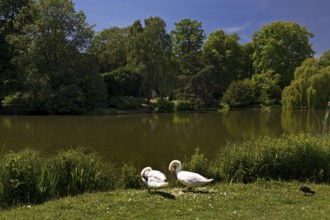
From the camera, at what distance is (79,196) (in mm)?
6816

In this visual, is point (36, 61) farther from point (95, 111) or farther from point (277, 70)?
point (277, 70)

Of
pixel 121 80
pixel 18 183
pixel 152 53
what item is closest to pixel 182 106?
pixel 152 53

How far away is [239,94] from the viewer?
5025 centimetres

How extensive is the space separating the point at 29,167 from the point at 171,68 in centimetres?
3779

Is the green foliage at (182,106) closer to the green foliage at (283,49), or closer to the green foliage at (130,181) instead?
the green foliage at (283,49)

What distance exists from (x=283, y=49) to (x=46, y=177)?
55.8 m

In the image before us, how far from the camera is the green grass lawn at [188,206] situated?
5.43 meters

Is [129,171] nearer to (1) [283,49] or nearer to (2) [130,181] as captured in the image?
(2) [130,181]

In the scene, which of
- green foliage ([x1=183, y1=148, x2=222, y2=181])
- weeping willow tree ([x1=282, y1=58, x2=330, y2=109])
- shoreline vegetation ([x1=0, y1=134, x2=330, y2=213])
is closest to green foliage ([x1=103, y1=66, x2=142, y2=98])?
weeping willow tree ([x1=282, y1=58, x2=330, y2=109])

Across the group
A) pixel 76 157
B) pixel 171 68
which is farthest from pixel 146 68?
pixel 76 157

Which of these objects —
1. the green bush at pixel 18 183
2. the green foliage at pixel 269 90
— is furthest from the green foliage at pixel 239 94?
the green bush at pixel 18 183

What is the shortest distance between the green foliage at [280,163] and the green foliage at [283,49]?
49.4 m

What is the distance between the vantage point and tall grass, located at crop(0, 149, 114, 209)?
21.4 ft

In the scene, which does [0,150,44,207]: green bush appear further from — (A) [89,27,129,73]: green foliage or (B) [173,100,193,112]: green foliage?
(A) [89,27,129,73]: green foliage
